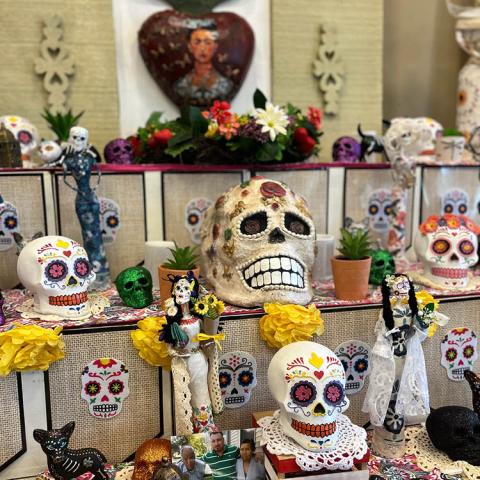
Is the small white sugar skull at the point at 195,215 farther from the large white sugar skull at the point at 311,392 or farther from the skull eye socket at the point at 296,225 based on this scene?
the large white sugar skull at the point at 311,392

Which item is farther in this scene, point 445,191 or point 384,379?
point 445,191

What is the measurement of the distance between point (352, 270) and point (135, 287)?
0.70 metres

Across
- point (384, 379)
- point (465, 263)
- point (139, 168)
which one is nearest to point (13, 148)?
point (139, 168)

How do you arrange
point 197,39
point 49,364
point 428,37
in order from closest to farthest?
point 49,364 < point 197,39 < point 428,37

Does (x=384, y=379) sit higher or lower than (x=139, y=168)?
lower

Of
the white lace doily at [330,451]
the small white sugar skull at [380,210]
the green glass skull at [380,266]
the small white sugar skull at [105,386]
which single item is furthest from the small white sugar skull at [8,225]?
the small white sugar skull at [380,210]

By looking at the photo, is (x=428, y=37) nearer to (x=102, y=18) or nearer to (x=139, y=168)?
(x=102, y=18)

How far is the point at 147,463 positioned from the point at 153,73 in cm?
186

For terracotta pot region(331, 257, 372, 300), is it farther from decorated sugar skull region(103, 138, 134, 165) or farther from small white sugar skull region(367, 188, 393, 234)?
decorated sugar skull region(103, 138, 134, 165)

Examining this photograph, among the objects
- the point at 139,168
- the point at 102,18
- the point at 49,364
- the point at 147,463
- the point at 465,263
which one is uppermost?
the point at 102,18

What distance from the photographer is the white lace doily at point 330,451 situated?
4.57ft

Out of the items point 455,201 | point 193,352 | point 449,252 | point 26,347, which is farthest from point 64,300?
point 455,201

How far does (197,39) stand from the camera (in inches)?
98.9

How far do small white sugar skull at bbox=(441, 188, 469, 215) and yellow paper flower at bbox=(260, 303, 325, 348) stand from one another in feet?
3.32
